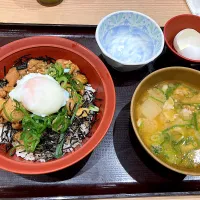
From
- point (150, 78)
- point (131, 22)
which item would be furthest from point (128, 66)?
point (131, 22)

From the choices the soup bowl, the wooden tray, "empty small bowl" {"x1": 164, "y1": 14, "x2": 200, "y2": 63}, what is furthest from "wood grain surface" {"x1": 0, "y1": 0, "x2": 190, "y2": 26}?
the wooden tray

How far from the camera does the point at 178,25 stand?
1929 mm

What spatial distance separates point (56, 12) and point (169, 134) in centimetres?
104

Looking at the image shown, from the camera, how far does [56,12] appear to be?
2010 mm

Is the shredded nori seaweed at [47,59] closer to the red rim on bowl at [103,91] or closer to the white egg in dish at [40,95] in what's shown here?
the red rim on bowl at [103,91]

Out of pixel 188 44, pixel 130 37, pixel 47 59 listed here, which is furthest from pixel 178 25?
pixel 47 59

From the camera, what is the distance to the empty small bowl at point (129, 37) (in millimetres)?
1798

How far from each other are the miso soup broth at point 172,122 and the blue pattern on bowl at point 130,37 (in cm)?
23

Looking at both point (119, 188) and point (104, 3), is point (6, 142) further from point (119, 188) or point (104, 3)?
point (104, 3)

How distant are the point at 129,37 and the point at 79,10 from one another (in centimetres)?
39

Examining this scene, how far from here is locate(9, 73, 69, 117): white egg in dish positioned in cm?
Result: 152

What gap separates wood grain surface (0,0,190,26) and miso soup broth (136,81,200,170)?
0.55 m

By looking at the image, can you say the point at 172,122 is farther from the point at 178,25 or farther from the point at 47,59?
the point at 47,59

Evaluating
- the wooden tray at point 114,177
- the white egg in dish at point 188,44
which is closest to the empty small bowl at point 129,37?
the white egg in dish at point 188,44
